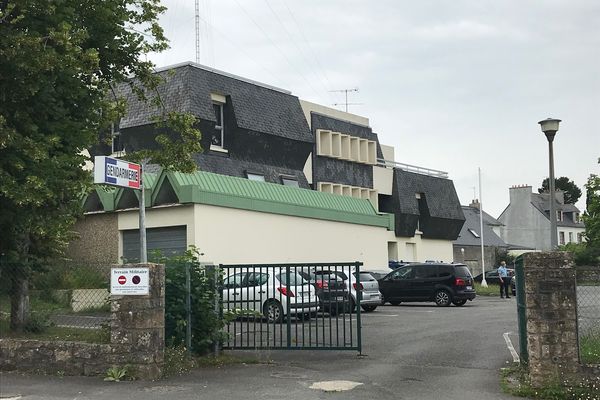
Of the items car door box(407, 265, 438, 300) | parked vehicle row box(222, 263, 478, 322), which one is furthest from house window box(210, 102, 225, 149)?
parked vehicle row box(222, 263, 478, 322)

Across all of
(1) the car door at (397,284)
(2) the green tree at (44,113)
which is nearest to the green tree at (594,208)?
(1) the car door at (397,284)

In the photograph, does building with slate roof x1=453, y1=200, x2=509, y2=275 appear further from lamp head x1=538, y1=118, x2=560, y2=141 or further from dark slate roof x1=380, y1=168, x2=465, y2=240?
lamp head x1=538, y1=118, x2=560, y2=141

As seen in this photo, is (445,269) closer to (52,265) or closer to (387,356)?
(387,356)

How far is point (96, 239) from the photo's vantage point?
92.0ft

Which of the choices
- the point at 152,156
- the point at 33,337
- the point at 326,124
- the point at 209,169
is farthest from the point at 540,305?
the point at 326,124

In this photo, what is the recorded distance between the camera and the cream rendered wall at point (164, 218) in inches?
985

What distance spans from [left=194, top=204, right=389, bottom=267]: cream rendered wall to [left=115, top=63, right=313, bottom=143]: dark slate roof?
4.97 meters

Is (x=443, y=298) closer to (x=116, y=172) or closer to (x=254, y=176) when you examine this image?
(x=254, y=176)

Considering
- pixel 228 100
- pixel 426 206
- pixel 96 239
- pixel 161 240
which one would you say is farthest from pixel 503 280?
pixel 96 239

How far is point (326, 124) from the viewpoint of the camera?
4066 cm

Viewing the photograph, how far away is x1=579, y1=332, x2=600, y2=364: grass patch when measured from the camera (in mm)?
9711

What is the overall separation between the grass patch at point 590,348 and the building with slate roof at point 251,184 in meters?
12.1

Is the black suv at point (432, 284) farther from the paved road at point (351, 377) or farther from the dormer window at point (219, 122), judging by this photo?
the paved road at point (351, 377)

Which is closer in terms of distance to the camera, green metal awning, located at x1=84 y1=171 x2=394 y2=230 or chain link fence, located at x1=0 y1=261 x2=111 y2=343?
chain link fence, located at x1=0 y1=261 x2=111 y2=343
